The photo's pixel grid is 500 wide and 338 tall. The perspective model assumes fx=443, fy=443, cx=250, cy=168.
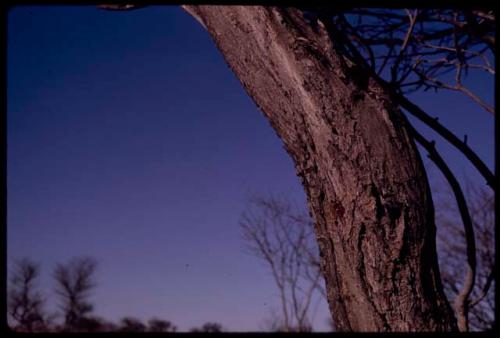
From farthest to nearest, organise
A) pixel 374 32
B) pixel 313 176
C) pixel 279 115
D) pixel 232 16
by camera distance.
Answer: pixel 374 32
pixel 232 16
pixel 279 115
pixel 313 176

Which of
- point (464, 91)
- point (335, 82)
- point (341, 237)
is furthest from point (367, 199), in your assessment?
point (464, 91)

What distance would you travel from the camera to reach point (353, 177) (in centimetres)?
148

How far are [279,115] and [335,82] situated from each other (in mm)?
242

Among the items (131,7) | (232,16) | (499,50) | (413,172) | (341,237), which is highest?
(131,7)

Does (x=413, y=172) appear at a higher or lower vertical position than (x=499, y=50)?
lower

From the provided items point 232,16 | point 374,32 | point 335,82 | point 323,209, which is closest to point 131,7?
point 232,16

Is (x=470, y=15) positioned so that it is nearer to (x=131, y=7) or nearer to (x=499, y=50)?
(x=499, y=50)

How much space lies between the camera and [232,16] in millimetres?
1884

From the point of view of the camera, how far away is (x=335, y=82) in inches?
63.5

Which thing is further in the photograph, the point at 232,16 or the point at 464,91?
the point at 464,91

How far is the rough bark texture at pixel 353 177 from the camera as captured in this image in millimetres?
1404

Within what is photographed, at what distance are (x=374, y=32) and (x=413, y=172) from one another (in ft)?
9.76

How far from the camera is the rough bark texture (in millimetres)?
1404

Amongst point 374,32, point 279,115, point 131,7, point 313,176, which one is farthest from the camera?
point 374,32
